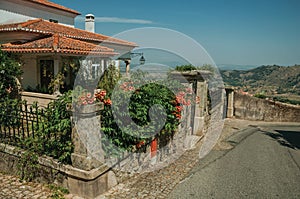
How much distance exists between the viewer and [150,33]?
19.8ft

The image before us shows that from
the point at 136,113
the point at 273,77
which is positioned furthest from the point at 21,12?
the point at 273,77

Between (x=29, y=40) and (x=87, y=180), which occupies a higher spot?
(x=29, y=40)

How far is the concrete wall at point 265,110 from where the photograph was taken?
12234 millimetres

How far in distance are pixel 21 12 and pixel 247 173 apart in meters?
15.7

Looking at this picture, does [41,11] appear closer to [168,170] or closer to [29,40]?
[29,40]

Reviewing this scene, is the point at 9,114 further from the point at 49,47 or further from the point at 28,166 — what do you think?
the point at 49,47

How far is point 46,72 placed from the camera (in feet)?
36.8

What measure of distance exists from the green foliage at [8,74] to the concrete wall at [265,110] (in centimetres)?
1062

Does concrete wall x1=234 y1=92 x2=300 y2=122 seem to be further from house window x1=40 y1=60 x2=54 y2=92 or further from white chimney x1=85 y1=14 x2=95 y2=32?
white chimney x1=85 y1=14 x2=95 y2=32

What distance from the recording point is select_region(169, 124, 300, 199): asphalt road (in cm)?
418

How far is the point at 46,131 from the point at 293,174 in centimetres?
510

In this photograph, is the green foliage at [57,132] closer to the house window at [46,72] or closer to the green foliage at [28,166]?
the green foliage at [28,166]

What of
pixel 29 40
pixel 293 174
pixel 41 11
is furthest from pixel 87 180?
pixel 41 11

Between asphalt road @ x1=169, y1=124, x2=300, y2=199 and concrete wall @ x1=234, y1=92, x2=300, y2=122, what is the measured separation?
5.04 m
